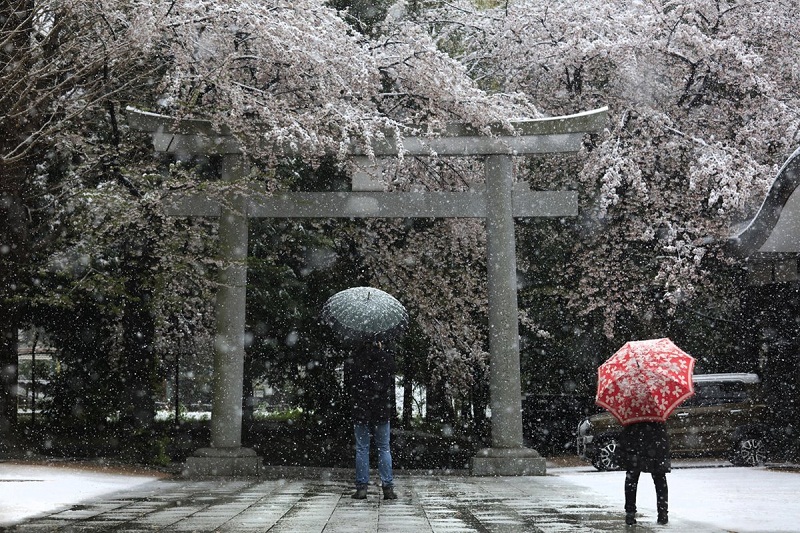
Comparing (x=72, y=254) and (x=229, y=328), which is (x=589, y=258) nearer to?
(x=229, y=328)

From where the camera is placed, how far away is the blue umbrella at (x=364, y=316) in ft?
29.9

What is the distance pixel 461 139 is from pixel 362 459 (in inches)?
235

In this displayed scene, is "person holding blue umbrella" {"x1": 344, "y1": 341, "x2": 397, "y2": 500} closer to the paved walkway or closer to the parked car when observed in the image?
the paved walkway

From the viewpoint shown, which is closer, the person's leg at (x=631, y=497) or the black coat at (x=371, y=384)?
the person's leg at (x=631, y=497)

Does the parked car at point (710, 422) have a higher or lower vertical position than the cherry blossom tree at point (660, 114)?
lower

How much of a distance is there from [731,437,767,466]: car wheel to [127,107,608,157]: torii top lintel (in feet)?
20.4

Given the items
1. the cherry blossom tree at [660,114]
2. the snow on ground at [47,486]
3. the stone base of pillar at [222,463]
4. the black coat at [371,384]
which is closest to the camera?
the snow on ground at [47,486]

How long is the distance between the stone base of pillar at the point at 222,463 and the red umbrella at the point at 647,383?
6734 mm

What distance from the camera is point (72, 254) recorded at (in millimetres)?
14453

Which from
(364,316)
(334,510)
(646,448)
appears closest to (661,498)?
(646,448)

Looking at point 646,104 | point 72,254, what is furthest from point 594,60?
point 72,254

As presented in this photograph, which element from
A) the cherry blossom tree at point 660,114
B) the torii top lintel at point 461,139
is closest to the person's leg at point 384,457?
the torii top lintel at point 461,139

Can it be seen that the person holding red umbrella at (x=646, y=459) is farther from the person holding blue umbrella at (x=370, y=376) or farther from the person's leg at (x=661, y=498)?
the person holding blue umbrella at (x=370, y=376)

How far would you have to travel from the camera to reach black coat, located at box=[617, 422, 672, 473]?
23.3ft
